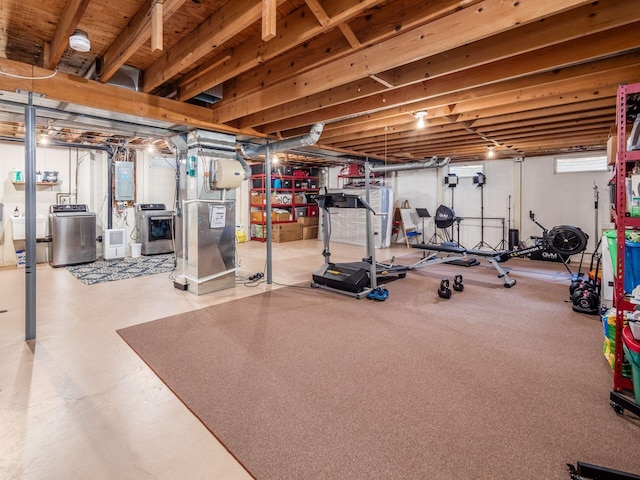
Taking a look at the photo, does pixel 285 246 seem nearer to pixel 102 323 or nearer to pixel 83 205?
pixel 83 205

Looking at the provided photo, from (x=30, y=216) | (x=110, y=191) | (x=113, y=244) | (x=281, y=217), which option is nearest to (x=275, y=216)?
(x=281, y=217)

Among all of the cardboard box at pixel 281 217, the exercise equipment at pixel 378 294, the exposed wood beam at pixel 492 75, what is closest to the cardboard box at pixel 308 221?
the cardboard box at pixel 281 217

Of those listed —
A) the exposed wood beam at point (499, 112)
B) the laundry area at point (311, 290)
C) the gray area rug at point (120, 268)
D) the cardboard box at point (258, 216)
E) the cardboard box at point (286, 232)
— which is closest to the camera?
the laundry area at point (311, 290)

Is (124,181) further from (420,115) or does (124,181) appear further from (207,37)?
(420,115)

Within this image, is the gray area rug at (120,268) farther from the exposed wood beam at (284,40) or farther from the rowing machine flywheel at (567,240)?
the rowing machine flywheel at (567,240)

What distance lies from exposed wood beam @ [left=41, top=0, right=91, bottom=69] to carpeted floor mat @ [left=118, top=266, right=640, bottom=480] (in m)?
2.46

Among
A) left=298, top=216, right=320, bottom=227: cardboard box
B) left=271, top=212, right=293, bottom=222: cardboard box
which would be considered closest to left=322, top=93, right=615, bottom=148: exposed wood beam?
left=271, top=212, right=293, bottom=222: cardboard box

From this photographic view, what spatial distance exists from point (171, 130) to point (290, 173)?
6.23 metres

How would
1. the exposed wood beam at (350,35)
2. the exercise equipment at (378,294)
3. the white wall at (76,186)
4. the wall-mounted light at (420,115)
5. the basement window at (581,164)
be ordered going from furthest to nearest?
the basement window at (581,164)
the white wall at (76,186)
the exercise equipment at (378,294)
the wall-mounted light at (420,115)
the exposed wood beam at (350,35)

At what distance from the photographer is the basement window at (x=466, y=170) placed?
8.34 m

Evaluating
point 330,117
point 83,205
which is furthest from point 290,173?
point 330,117

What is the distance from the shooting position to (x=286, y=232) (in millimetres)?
10281

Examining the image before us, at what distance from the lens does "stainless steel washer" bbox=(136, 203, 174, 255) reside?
763cm

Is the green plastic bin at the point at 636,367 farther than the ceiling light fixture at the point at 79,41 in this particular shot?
No
